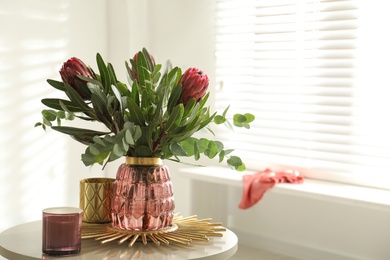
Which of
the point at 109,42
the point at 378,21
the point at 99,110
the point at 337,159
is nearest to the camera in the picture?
the point at 99,110

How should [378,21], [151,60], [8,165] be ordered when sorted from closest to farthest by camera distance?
[151,60] → [378,21] → [8,165]

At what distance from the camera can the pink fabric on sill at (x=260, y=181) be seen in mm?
3434

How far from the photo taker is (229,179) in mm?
3521

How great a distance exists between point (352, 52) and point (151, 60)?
1.75 meters

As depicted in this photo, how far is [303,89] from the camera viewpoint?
3.57 metres

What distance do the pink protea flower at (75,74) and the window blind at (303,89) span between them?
1922 millimetres

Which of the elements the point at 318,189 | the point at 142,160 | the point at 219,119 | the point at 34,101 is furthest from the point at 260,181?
the point at 142,160

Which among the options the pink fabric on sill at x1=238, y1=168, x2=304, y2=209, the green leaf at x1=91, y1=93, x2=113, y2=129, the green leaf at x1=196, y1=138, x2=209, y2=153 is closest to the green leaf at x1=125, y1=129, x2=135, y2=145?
the green leaf at x1=91, y1=93, x2=113, y2=129

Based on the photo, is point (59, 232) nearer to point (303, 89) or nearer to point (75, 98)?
point (75, 98)

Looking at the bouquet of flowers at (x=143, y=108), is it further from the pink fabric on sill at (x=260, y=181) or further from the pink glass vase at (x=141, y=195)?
the pink fabric on sill at (x=260, y=181)

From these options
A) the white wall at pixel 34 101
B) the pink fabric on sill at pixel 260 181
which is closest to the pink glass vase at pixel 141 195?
the pink fabric on sill at pixel 260 181

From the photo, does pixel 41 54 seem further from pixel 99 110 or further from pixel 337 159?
pixel 99 110

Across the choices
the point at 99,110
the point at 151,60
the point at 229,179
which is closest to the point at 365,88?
the point at 229,179

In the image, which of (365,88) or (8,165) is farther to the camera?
(8,165)
